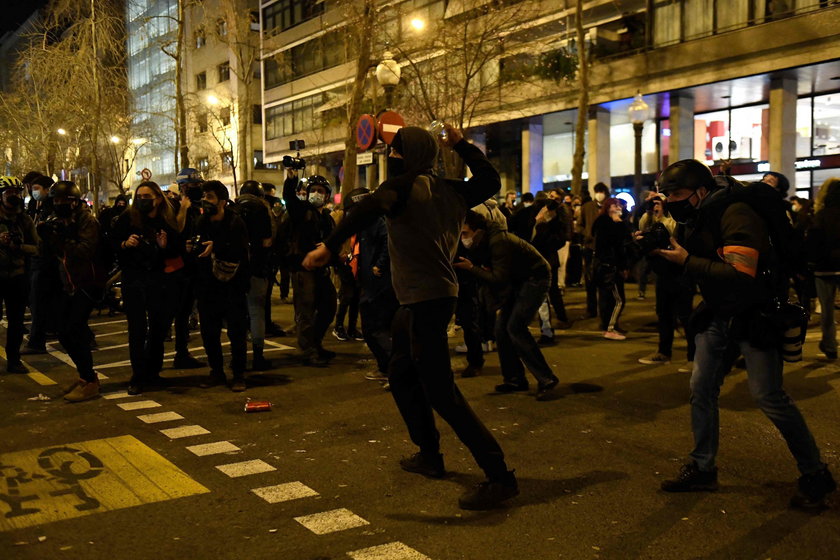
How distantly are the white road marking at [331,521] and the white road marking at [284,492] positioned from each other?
0.33 m

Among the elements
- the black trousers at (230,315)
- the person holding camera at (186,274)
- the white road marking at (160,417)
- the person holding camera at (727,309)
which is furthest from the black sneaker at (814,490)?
the person holding camera at (186,274)

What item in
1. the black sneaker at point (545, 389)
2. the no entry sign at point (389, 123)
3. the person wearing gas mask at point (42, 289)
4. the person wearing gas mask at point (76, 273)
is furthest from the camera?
the person wearing gas mask at point (42, 289)

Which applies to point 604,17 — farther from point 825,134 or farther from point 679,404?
point 679,404

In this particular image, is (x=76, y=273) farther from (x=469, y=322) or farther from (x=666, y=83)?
(x=666, y=83)

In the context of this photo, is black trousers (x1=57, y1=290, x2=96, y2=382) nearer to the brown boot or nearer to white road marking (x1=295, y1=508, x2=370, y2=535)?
the brown boot

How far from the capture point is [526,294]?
746 cm

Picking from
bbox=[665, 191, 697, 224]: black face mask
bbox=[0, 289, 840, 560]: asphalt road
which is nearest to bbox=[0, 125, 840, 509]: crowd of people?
bbox=[665, 191, 697, 224]: black face mask

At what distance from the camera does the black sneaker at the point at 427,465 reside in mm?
5148

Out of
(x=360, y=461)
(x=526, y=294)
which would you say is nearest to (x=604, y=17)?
(x=526, y=294)

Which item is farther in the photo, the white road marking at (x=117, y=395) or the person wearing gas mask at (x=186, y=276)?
the person wearing gas mask at (x=186, y=276)

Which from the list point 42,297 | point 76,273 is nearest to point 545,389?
point 76,273

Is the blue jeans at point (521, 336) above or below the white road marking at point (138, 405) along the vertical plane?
above

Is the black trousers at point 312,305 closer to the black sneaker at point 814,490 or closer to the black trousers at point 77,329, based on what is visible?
the black trousers at point 77,329

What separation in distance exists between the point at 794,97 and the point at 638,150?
321 inches
